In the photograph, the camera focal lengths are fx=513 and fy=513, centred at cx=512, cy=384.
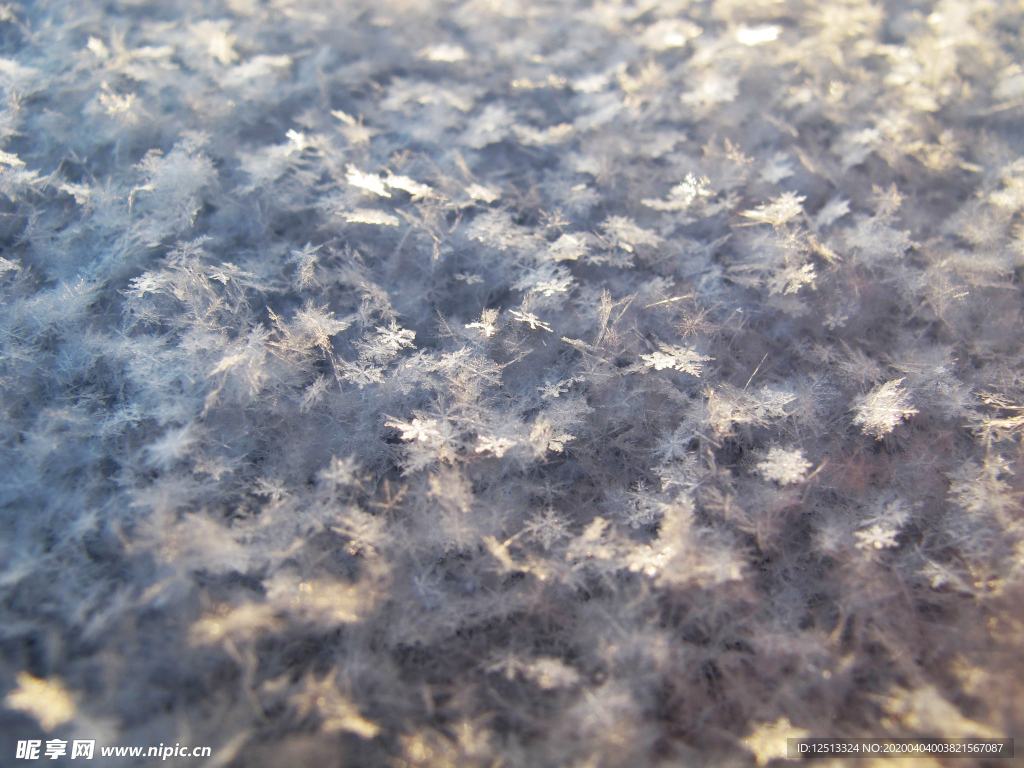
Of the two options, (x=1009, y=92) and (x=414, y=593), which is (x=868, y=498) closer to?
(x=414, y=593)

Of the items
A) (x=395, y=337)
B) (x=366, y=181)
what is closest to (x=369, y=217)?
(x=366, y=181)

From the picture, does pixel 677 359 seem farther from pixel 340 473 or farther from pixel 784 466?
pixel 340 473

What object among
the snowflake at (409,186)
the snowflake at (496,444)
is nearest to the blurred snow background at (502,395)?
the snowflake at (496,444)

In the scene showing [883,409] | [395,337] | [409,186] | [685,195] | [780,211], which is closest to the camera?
[883,409]

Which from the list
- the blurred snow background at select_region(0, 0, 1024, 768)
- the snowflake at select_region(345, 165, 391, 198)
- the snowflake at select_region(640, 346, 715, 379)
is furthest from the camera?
the snowflake at select_region(345, 165, 391, 198)

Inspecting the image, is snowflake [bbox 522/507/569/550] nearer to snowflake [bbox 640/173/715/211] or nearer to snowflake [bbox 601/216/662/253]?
snowflake [bbox 601/216/662/253]

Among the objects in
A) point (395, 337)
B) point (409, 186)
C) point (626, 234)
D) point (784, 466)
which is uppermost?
point (409, 186)

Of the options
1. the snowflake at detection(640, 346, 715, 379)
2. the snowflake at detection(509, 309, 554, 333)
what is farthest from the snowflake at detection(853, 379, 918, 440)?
the snowflake at detection(509, 309, 554, 333)
